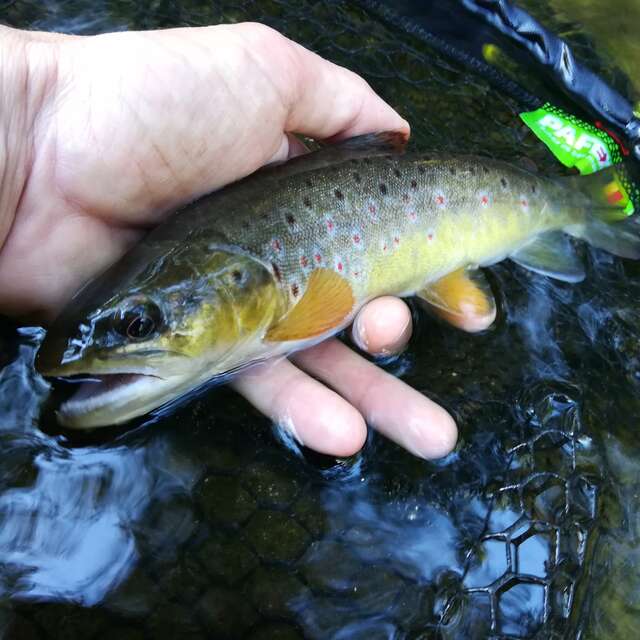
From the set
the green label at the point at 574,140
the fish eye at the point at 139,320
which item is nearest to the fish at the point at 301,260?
the fish eye at the point at 139,320

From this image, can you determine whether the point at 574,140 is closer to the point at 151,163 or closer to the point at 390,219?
the point at 390,219

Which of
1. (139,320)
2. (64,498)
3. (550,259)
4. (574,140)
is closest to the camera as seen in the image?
(139,320)

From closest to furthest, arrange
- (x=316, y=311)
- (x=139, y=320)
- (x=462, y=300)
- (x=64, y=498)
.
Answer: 1. (x=139, y=320)
2. (x=64, y=498)
3. (x=316, y=311)
4. (x=462, y=300)

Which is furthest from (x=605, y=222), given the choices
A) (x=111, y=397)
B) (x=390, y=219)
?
(x=111, y=397)

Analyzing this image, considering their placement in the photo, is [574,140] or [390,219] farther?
[574,140]

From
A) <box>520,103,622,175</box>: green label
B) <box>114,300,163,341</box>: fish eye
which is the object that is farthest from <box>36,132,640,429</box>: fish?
<box>520,103,622,175</box>: green label

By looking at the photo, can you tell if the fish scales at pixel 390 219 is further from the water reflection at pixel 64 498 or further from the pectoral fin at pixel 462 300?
the water reflection at pixel 64 498

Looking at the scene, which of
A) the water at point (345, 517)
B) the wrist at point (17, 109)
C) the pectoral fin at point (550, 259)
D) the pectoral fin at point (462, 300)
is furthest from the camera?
the pectoral fin at point (550, 259)
